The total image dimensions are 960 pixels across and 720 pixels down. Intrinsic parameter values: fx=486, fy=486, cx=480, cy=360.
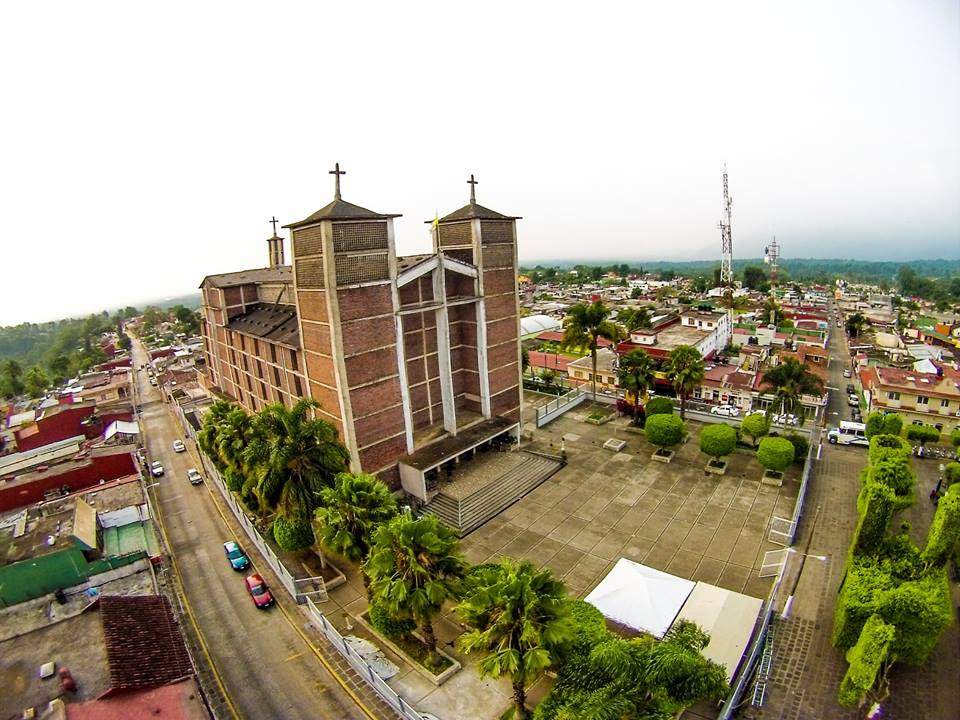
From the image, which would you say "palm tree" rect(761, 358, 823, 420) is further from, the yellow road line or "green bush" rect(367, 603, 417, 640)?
the yellow road line

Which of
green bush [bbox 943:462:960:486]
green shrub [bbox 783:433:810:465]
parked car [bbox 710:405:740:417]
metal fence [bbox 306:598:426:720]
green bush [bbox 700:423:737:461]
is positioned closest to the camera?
metal fence [bbox 306:598:426:720]

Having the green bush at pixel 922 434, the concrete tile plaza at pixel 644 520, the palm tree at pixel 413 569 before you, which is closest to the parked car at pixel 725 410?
the concrete tile plaza at pixel 644 520

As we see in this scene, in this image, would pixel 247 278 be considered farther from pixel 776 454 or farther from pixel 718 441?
pixel 776 454

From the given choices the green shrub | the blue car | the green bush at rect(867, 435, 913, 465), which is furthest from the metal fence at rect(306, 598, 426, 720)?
the green shrub

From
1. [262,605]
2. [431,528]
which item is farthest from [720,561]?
[262,605]

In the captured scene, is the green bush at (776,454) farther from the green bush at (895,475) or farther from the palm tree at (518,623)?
the palm tree at (518,623)

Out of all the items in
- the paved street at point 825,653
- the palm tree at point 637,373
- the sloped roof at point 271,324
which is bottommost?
the paved street at point 825,653
